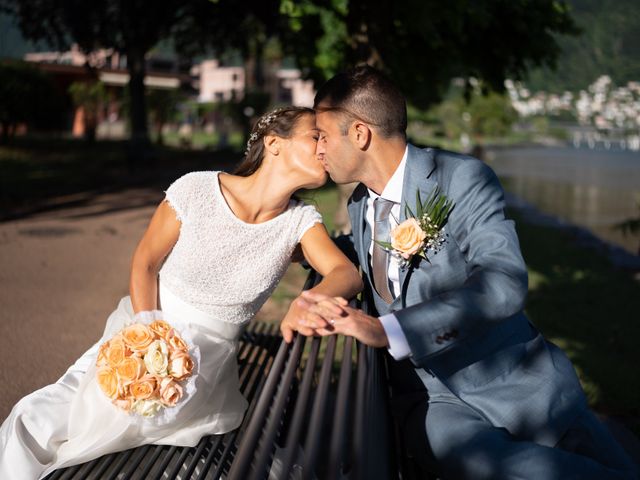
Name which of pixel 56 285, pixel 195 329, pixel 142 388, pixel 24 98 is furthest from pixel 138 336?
pixel 24 98

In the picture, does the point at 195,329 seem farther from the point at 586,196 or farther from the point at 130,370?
the point at 586,196

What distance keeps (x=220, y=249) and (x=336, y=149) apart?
2.34 feet

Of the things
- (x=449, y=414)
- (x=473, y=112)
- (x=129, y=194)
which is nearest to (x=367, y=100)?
Answer: (x=449, y=414)

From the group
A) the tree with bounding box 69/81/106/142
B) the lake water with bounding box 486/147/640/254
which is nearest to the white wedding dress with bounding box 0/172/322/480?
the lake water with bounding box 486/147/640/254

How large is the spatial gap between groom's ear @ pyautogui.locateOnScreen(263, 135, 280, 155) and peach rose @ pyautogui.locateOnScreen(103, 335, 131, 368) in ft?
3.51

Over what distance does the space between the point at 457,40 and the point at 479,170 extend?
8318 mm

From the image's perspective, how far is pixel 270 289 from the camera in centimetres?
329

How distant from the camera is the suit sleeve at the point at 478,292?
222 centimetres

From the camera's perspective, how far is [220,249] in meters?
3.10

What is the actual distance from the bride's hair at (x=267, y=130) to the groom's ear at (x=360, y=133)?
0.30 m

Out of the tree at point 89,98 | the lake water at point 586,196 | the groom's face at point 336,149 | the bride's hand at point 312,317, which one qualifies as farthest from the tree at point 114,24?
the bride's hand at point 312,317

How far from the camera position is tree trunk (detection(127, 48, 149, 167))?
68.2 feet

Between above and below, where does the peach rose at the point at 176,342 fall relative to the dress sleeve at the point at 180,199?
below

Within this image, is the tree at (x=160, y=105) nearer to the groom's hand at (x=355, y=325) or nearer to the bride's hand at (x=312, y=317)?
the bride's hand at (x=312, y=317)
